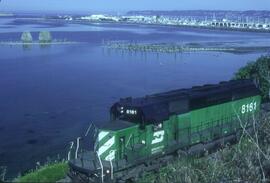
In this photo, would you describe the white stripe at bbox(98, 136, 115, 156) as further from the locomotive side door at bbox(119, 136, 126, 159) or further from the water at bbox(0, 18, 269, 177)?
the water at bbox(0, 18, 269, 177)

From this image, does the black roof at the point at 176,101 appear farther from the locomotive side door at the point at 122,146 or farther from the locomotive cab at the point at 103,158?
the locomotive side door at the point at 122,146

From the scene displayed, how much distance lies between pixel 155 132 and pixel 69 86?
25085 mm

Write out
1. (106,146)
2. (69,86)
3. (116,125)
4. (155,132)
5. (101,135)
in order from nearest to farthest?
(106,146) → (101,135) → (116,125) → (155,132) → (69,86)

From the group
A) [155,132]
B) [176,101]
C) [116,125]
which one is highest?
[176,101]

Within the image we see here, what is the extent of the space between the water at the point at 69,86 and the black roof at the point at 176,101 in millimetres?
7411

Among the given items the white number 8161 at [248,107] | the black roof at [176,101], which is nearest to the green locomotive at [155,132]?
the black roof at [176,101]

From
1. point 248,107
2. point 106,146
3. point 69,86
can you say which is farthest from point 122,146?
point 69,86

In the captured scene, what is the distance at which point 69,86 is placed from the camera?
117 ft

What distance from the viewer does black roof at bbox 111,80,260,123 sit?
1107cm

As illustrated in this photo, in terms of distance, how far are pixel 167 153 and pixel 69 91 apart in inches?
887

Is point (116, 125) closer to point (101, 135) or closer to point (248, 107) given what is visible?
point (101, 135)

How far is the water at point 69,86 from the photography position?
21.2 meters

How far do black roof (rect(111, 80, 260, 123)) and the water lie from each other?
7411 mm

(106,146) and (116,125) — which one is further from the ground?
(116,125)
